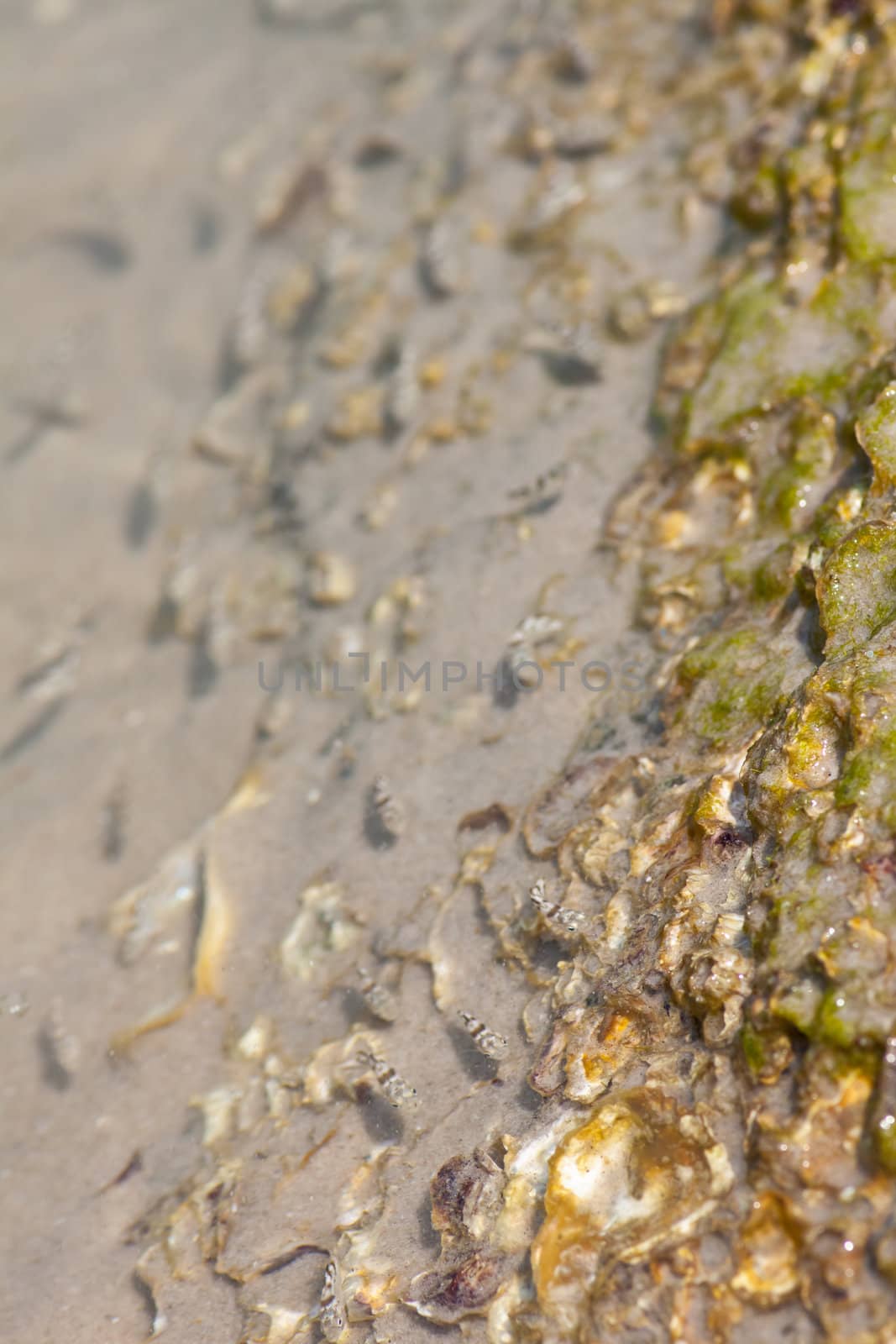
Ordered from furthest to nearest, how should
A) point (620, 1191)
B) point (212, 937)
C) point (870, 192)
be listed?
point (870, 192) < point (212, 937) < point (620, 1191)

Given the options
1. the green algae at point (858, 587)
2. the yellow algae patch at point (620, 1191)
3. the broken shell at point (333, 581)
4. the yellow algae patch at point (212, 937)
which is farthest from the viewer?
the broken shell at point (333, 581)

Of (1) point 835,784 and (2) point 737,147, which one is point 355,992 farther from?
(2) point 737,147

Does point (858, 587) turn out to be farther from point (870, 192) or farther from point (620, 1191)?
point (870, 192)

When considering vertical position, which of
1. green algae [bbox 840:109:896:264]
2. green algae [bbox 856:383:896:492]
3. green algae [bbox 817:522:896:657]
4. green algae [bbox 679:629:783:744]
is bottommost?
green algae [bbox 679:629:783:744]

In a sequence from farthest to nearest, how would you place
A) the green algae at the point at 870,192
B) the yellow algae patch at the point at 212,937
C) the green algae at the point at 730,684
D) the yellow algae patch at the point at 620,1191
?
the green algae at the point at 870,192
the yellow algae patch at the point at 212,937
the green algae at the point at 730,684
the yellow algae patch at the point at 620,1191

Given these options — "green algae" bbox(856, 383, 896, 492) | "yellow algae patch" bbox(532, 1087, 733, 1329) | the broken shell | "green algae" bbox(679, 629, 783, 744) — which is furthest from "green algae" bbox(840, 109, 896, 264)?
"yellow algae patch" bbox(532, 1087, 733, 1329)

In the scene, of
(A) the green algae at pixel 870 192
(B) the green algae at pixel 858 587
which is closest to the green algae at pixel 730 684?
(B) the green algae at pixel 858 587

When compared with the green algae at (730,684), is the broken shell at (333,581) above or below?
below

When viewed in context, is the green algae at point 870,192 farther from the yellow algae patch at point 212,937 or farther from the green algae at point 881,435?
the yellow algae patch at point 212,937

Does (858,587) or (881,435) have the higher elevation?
(881,435)

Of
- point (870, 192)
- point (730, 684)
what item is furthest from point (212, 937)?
point (870, 192)

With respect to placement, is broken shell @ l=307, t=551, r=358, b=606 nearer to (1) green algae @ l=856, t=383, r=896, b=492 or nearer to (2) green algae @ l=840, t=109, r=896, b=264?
(1) green algae @ l=856, t=383, r=896, b=492
